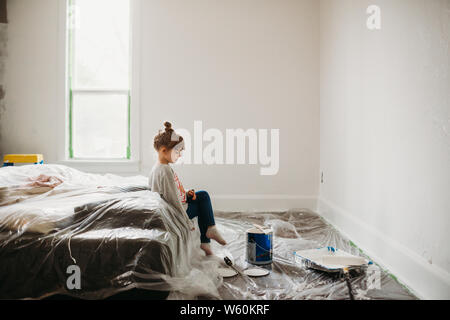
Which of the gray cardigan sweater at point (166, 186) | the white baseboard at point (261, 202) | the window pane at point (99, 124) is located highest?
the window pane at point (99, 124)

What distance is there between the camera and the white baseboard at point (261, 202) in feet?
11.2

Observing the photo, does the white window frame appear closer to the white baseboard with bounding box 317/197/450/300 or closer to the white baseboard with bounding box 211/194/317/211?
the white baseboard with bounding box 211/194/317/211

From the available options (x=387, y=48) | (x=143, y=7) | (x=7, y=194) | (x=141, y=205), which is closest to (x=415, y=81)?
(x=387, y=48)

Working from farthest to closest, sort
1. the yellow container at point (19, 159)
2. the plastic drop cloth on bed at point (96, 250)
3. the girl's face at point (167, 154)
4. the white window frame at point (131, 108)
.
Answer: the white window frame at point (131, 108) → the yellow container at point (19, 159) → the girl's face at point (167, 154) → the plastic drop cloth on bed at point (96, 250)

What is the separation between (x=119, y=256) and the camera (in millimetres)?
1279

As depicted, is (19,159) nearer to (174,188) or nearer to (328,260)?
(174,188)

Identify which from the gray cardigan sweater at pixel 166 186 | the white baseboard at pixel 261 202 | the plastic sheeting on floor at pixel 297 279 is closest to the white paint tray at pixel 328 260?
the plastic sheeting on floor at pixel 297 279

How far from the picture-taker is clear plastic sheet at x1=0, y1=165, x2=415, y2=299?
→ 1.26m

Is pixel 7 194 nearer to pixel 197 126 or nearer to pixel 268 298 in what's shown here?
pixel 268 298

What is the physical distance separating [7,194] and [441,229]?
2038 millimetres

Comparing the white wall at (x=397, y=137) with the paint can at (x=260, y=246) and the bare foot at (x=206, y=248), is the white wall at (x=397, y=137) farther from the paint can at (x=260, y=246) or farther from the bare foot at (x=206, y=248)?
the bare foot at (x=206, y=248)

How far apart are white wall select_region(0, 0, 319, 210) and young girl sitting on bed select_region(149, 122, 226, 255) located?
1.45 meters

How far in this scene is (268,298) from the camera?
1475 millimetres

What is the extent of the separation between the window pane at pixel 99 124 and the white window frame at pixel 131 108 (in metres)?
0.09
